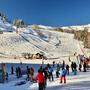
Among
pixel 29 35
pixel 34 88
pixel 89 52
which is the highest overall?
pixel 29 35

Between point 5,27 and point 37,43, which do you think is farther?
point 5,27

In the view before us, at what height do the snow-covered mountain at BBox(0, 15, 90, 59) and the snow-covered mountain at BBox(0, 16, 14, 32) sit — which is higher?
the snow-covered mountain at BBox(0, 16, 14, 32)

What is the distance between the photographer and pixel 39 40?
6137 inches

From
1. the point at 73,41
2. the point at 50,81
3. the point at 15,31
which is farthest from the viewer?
the point at 73,41

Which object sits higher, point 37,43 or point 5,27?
point 5,27

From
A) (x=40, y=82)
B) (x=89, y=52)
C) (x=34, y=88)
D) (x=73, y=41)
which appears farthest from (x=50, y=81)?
(x=73, y=41)

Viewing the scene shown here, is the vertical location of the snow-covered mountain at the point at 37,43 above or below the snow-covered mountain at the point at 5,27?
below

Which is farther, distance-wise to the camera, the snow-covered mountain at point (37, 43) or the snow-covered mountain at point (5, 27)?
the snow-covered mountain at point (5, 27)

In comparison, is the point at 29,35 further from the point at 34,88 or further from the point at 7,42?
the point at 34,88

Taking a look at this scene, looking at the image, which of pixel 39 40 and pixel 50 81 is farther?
pixel 39 40

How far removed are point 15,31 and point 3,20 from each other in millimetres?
18554

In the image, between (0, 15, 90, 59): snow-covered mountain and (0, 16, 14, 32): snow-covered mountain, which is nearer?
(0, 15, 90, 59): snow-covered mountain

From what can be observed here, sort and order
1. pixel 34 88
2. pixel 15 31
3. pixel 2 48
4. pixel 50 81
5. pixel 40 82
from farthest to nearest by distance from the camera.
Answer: pixel 15 31 → pixel 2 48 → pixel 50 81 → pixel 34 88 → pixel 40 82

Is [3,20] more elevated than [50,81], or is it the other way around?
[3,20]
